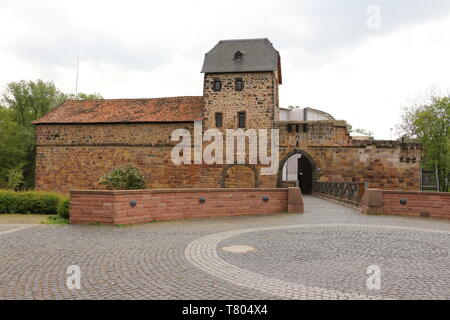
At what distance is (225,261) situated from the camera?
6430 mm

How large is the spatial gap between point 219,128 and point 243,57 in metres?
6.45

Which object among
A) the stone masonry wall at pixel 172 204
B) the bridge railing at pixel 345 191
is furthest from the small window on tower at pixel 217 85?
the stone masonry wall at pixel 172 204

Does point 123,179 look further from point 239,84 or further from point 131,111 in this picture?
point 239,84

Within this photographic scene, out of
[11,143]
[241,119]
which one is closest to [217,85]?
[241,119]

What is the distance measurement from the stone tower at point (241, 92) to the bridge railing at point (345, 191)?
23.5ft

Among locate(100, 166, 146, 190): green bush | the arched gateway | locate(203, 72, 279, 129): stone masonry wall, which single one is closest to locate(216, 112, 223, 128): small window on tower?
locate(203, 72, 279, 129): stone masonry wall

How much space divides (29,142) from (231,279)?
1779 inches

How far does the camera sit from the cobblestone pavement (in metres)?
4.78

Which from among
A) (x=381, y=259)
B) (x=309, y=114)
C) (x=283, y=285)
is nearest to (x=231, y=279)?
(x=283, y=285)

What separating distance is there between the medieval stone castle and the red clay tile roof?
3.4 inches

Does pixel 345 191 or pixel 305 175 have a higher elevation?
pixel 305 175

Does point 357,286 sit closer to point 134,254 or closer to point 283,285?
point 283,285

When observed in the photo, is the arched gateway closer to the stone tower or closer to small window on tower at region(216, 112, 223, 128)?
the stone tower

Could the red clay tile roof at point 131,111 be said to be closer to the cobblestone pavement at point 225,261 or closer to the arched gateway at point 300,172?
the arched gateway at point 300,172
